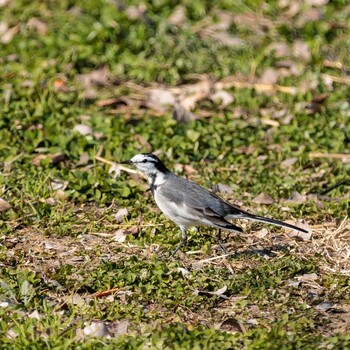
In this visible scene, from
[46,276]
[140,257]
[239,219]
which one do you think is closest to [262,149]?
[239,219]

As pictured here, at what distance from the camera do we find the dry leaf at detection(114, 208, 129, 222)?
26.4ft

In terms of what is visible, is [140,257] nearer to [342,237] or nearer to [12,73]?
[342,237]

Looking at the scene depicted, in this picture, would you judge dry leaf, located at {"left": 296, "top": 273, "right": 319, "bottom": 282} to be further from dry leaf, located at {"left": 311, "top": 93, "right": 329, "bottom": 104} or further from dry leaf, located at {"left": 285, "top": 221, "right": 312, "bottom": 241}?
dry leaf, located at {"left": 311, "top": 93, "right": 329, "bottom": 104}

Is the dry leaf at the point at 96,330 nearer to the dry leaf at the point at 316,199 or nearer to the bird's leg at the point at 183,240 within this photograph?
the bird's leg at the point at 183,240

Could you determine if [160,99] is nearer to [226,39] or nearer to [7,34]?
[226,39]

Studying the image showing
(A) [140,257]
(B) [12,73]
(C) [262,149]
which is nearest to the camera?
(A) [140,257]

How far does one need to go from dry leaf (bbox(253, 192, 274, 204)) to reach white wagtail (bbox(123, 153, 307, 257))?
3.03 feet

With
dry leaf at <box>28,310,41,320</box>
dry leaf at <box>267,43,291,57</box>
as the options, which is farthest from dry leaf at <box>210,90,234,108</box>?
dry leaf at <box>28,310,41,320</box>

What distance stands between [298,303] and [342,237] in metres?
1.32

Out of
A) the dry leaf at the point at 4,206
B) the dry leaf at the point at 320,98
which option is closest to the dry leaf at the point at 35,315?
the dry leaf at the point at 4,206

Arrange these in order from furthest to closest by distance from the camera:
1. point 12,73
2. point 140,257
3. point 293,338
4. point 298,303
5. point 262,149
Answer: point 12,73
point 262,149
point 140,257
point 298,303
point 293,338

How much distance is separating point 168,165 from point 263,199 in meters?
1.16

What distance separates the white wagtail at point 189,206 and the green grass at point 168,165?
0.99 feet

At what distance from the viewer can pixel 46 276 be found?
22.7ft
